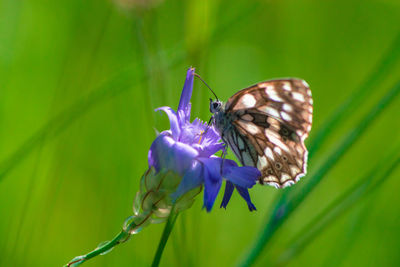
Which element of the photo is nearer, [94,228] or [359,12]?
[94,228]

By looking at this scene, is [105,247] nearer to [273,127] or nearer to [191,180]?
[191,180]

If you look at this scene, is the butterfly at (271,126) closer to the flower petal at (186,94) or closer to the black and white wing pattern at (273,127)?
the black and white wing pattern at (273,127)

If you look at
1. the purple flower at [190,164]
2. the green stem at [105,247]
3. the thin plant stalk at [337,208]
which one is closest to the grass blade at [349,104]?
the thin plant stalk at [337,208]

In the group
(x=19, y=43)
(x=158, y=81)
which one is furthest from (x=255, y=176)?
(x=19, y=43)

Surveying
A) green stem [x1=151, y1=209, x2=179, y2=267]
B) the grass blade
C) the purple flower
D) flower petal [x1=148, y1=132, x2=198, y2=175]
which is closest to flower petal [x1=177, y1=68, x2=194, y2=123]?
the purple flower

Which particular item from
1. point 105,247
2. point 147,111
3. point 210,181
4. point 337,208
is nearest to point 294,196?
point 337,208

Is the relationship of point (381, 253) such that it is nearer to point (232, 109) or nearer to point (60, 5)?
point (232, 109)
